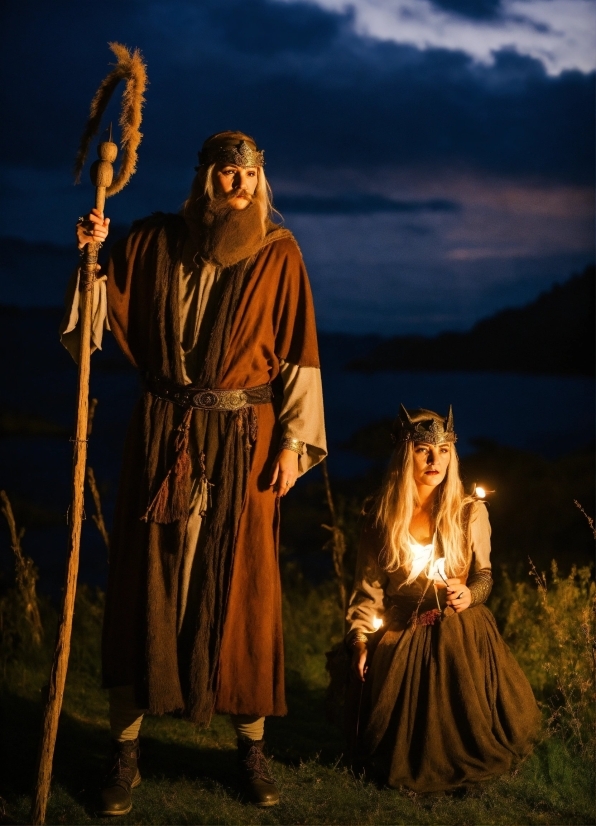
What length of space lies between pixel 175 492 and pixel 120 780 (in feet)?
3.59

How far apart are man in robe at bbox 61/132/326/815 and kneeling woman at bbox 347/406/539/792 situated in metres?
0.39

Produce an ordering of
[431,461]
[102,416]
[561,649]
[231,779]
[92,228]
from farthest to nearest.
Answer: [102,416], [561,649], [231,779], [431,461], [92,228]

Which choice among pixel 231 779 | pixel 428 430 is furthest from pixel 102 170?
pixel 231 779

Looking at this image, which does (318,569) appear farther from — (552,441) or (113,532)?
(113,532)

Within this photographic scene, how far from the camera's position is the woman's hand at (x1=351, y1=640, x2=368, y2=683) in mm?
3868

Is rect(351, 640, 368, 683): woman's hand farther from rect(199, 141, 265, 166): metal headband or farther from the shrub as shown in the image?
rect(199, 141, 265, 166): metal headband

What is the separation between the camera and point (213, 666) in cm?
357

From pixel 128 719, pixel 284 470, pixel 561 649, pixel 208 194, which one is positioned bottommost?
pixel 128 719

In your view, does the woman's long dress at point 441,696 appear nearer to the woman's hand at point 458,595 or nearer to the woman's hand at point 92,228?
the woman's hand at point 458,595

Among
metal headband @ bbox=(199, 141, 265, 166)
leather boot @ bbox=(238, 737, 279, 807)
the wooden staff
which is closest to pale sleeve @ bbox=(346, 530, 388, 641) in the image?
leather boot @ bbox=(238, 737, 279, 807)

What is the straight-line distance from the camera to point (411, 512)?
12.7ft

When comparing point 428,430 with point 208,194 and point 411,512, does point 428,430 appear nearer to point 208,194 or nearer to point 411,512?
point 411,512

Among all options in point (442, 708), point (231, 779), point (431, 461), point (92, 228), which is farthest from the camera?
point (231, 779)

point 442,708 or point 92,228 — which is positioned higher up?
point 92,228
